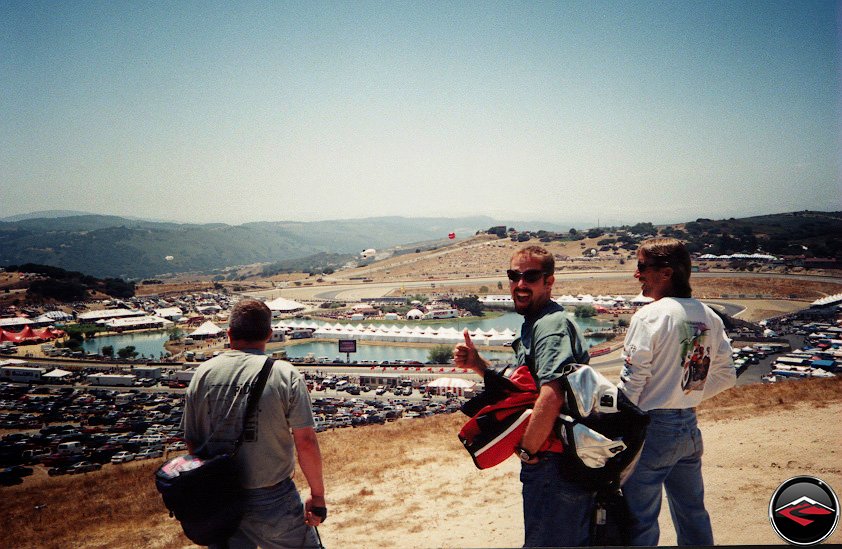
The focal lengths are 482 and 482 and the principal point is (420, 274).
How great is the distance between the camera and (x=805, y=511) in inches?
107

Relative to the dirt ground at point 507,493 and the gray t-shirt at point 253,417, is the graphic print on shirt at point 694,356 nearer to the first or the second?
the dirt ground at point 507,493

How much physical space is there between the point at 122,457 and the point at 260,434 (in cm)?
1579

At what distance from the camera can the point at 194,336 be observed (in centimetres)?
4347

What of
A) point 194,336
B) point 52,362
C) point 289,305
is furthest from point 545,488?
point 289,305

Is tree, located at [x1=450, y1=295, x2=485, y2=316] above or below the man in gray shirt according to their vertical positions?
below

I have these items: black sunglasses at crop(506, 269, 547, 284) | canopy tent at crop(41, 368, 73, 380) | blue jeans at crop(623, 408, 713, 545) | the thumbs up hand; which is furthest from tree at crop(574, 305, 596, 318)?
black sunglasses at crop(506, 269, 547, 284)

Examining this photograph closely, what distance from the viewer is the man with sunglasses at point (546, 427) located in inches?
70.0

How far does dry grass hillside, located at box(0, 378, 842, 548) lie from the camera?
394 cm

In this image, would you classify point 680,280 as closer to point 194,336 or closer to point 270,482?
point 270,482

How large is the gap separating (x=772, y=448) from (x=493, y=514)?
318cm

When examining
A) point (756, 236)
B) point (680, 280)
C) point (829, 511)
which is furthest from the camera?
point (756, 236)

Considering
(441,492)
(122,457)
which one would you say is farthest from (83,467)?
(441,492)

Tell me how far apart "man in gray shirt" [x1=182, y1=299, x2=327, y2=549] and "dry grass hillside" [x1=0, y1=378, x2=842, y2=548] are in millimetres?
2084

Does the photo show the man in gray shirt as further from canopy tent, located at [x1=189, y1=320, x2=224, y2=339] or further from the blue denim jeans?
canopy tent, located at [x1=189, y1=320, x2=224, y2=339]
